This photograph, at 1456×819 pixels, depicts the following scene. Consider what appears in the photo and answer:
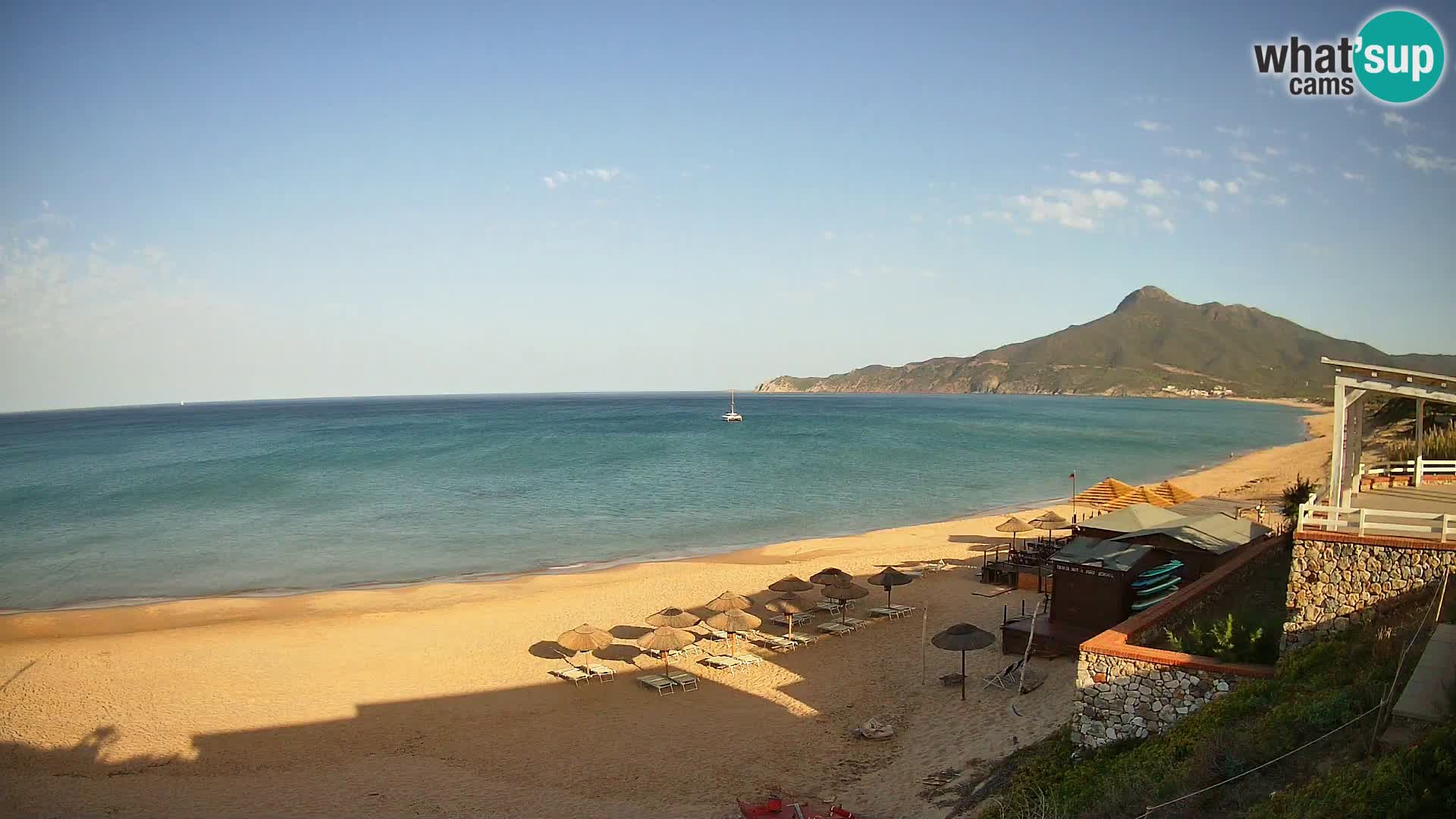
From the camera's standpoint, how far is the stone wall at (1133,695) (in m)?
9.45

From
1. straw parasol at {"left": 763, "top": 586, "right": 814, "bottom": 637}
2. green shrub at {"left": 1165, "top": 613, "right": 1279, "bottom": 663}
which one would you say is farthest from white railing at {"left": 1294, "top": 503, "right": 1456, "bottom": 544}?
straw parasol at {"left": 763, "top": 586, "right": 814, "bottom": 637}

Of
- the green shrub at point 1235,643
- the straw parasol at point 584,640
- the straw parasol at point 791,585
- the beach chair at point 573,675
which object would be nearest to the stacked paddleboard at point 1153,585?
the green shrub at point 1235,643

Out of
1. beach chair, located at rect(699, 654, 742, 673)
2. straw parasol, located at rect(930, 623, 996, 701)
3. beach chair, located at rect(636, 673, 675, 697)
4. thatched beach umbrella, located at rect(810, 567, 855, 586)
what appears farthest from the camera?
thatched beach umbrella, located at rect(810, 567, 855, 586)

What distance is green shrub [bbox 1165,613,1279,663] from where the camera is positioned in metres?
9.92

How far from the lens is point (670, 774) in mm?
12445

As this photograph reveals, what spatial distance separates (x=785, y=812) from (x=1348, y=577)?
750 cm

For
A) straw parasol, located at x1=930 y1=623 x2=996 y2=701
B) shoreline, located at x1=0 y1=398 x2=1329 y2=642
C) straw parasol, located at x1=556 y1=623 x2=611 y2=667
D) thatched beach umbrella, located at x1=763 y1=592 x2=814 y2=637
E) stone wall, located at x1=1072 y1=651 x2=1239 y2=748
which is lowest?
shoreline, located at x1=0 y1=398 x2=1329 y2=642

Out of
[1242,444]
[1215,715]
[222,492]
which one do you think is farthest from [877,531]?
[1242,444]

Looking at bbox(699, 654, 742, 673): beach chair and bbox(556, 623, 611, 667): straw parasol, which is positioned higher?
bbox(556, 623, 611, 667): straw parasol

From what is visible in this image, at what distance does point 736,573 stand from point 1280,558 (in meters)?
15.3

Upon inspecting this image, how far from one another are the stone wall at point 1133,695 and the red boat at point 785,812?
10.1 ft

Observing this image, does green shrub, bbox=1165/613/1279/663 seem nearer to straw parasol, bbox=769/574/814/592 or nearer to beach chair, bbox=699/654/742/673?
beach chair, bbox=699/654/742/673

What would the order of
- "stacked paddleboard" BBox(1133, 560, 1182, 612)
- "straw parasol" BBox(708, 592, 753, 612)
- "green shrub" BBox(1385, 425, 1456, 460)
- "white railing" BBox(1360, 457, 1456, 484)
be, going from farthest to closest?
"green shrub" BBox(1385, 425, 1456, 460) < "straw parasol" BBox(708, 592, 753, 612) < "white railing" BBox(1360, 457, 1456, 484) < "stacked paddleboard" BBox(1133, 560, 1182, 612)

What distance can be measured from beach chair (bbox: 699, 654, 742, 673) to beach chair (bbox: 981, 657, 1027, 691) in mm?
5025
